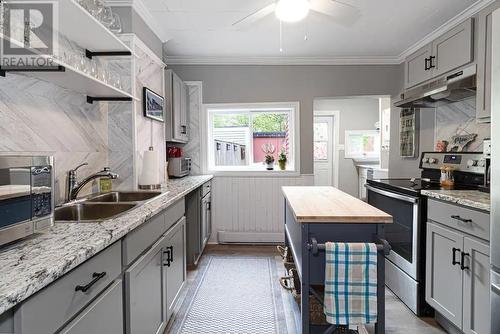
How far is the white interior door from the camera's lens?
6.14 metres

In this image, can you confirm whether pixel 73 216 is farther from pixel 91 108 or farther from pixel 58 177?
pixel 91 108

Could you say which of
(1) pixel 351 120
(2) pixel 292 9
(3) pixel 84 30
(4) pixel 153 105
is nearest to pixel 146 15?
(4) pixel 153 105

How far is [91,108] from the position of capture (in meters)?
2.19

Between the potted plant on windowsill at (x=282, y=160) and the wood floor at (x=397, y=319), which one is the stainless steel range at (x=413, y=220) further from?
the potted plant on windowsill at (x=282, y=160)

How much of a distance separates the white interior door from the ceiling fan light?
4430 mm

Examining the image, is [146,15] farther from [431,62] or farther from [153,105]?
[431,62]

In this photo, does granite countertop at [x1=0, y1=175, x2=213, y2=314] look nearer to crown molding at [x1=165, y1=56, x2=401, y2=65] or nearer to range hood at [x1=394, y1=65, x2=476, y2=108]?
range hood at [x1=394, y1=65, x2=476, y2=108]

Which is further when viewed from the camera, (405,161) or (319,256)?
(405,161)

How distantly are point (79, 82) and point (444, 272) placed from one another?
2571mm

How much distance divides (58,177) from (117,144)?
67 cm

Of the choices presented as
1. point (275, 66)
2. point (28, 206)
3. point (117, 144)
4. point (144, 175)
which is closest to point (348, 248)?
point (28, 206)

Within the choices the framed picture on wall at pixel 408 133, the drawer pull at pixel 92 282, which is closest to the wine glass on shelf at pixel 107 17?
the drawer pull at pixel 92 282

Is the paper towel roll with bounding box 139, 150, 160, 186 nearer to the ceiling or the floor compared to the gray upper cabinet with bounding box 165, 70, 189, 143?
nearer to the floor

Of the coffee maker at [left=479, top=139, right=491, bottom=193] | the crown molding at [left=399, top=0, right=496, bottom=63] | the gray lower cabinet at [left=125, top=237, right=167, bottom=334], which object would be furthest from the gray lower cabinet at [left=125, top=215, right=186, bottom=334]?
the crown molding at [left=399, top=0, right=496, bottom=63]
